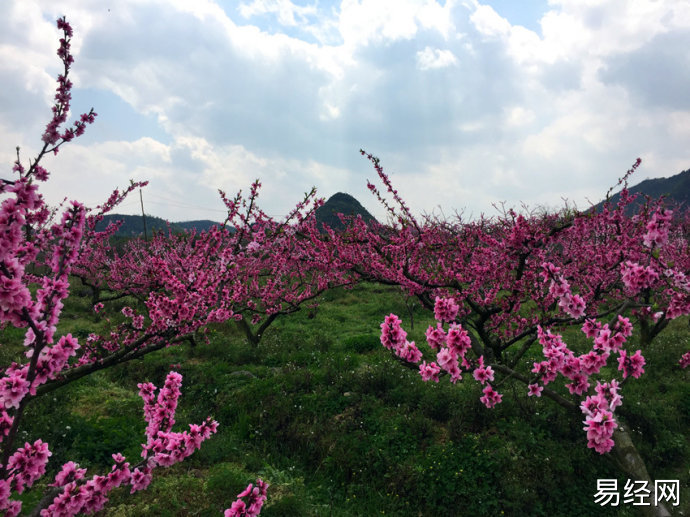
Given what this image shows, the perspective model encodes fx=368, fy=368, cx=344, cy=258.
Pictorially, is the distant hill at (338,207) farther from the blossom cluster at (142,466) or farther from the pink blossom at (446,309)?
the blossom cluster at (142,466)

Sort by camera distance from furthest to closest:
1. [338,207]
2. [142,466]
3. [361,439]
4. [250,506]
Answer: [338,207]
[361,439]
[142,466]
[250,506]

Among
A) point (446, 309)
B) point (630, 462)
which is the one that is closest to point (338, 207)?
point (630, 462)

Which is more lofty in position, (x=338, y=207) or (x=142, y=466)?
(x=338, y=207)

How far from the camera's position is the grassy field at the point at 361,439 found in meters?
5.11

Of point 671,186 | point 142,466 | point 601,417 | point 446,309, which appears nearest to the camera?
point 601,417

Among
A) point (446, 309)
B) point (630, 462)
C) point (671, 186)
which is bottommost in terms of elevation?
point (630, 462)

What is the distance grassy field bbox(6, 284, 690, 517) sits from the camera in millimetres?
5109

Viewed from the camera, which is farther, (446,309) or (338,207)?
(338,207)

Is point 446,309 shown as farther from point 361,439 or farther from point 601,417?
point 361,439

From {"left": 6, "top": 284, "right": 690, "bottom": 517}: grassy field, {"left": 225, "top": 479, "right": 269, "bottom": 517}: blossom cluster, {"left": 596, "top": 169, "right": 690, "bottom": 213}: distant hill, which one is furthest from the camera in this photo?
{"left": 596, "top": 169, "right": 690, "bottom": 213}: distant hill

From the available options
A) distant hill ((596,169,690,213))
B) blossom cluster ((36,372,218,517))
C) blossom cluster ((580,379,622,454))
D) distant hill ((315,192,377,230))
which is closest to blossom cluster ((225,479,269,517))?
blossom cluster ((36,372,218,517))

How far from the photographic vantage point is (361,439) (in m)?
6.33

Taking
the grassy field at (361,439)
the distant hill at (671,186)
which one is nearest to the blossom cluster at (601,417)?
the grassy field at (361,439)

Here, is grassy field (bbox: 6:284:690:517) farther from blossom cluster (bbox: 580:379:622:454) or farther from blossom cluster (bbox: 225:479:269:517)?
blossom cluster (bbox: 580:379:622:454)
